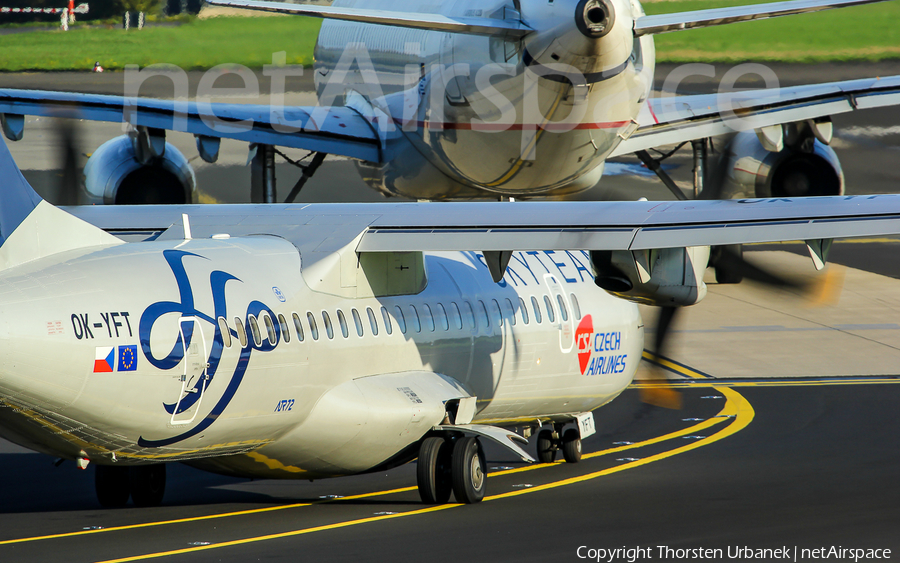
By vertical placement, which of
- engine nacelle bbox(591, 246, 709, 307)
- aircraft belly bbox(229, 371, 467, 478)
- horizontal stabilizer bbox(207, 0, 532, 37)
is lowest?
aircraft belly bbox(229, 371, 467, 478)

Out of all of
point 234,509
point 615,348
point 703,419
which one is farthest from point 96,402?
point 703,419

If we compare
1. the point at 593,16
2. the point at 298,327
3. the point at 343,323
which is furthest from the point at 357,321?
the point at 593,16

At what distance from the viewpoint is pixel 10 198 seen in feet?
37.9

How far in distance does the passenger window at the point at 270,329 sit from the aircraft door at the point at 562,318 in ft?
17.8

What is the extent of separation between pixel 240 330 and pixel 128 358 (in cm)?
136

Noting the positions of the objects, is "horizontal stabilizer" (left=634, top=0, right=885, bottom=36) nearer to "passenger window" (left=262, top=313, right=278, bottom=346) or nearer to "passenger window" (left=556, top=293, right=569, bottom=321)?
"passenger window" (left=556, top=293, right=569, bottom=321)

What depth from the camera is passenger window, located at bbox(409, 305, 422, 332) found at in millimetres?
15008

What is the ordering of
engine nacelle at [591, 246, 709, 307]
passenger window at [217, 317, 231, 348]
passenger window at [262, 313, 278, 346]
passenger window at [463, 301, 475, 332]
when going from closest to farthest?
passenger window at [217, 317, 231, 348], passenger window at [262, 313, 278, 346], engine nacelle at [591, 246, 709, 307], passenger window at [463, 301, 475, 332]

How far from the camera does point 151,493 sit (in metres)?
14.5

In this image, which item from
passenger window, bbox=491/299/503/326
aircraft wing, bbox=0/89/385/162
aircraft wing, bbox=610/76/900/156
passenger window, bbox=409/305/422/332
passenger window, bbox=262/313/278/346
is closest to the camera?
passenger window, bbox=262/313/278/346

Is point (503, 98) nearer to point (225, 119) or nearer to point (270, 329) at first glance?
point (225, 119)

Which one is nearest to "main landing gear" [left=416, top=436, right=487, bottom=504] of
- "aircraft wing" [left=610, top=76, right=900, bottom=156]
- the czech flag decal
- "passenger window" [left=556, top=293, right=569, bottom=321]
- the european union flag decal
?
"passenger window" [left=556, top=293, right=569, bottom=321]

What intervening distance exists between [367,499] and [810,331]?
696 inches

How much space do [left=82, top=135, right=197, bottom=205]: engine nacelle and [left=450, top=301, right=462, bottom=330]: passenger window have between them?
10140mm
